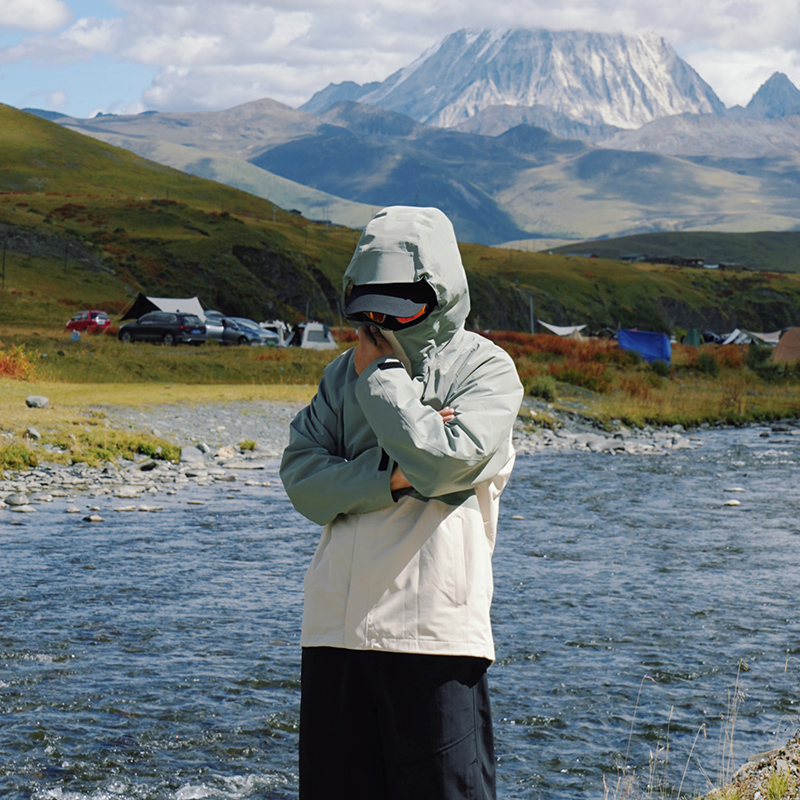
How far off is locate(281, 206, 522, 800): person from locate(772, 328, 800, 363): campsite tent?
50884 mm

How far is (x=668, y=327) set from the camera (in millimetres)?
118250

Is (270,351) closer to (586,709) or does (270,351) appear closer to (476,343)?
(586,709)

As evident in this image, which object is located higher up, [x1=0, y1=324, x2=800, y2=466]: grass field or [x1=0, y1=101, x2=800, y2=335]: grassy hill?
[x1=0, y1=101, x2=800, y2=335]: grassy hill

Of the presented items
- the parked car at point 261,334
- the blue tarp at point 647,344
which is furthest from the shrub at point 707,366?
the parked car at point 261,334

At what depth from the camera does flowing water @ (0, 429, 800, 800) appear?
5633 millimetres

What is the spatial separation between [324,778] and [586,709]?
4.05 metres

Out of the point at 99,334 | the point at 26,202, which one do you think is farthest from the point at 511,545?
the point at 26,202

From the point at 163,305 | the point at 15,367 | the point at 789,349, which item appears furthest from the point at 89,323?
the point at 789,349

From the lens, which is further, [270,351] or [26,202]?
[26,202]

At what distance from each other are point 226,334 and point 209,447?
27.0 metres

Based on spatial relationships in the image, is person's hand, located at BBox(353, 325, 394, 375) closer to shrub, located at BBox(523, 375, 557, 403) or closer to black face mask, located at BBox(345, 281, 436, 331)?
black face mask, located at BBox(345, 281, 436, 331)

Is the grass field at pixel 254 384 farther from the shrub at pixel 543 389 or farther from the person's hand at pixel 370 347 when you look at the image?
the person's hand at pixel 370 347

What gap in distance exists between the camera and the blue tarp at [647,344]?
151 feet

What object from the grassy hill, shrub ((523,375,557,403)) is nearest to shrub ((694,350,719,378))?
shrub ((523,375,557,403))
